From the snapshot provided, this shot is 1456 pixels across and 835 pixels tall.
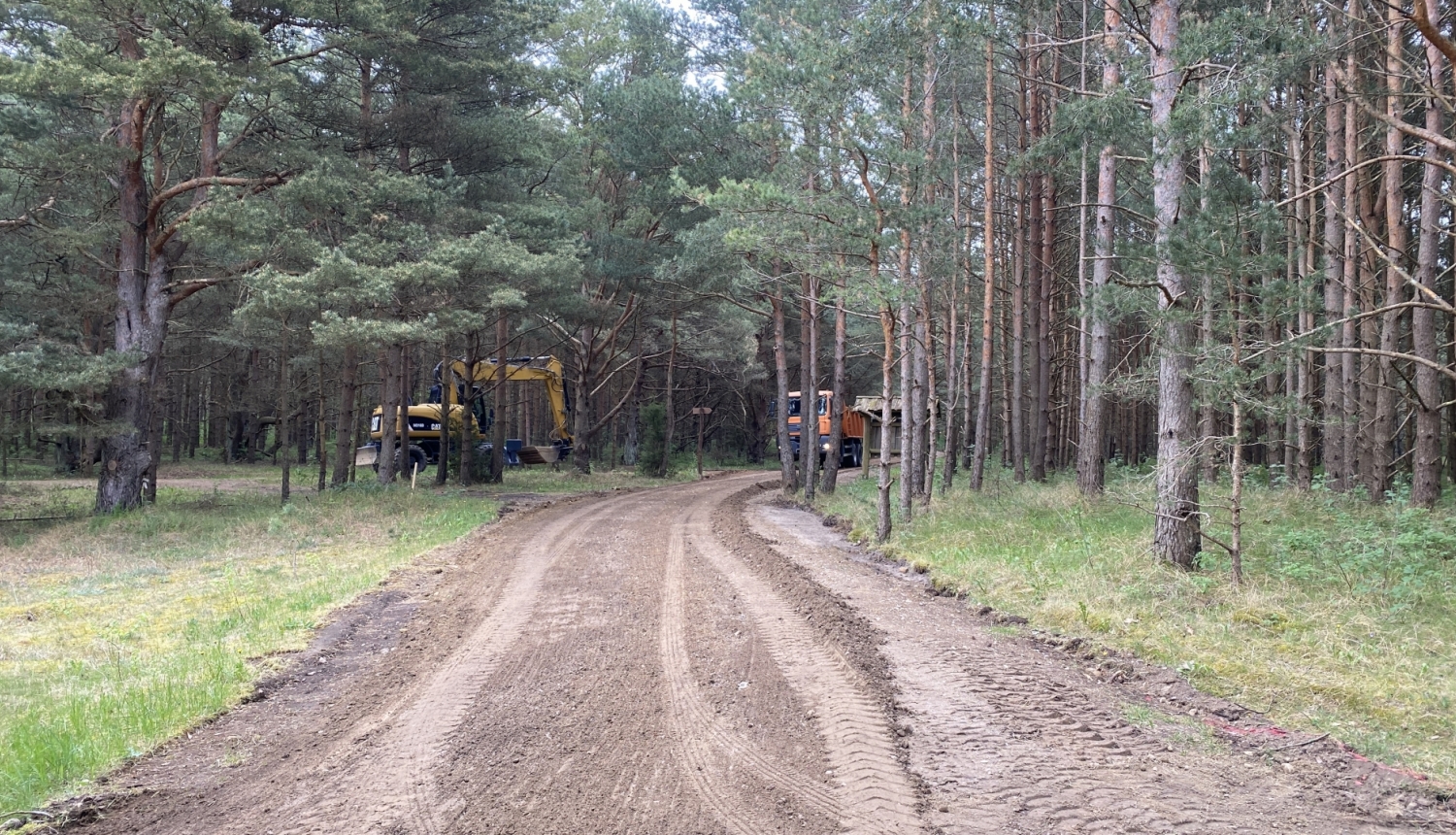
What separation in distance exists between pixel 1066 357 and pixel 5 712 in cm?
2376

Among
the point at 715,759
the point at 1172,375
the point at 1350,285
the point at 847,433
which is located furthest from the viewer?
the point at 847,433

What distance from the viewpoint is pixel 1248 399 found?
7.59 m

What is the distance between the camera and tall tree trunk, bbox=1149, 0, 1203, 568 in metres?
8.37

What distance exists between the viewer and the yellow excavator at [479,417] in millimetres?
27594

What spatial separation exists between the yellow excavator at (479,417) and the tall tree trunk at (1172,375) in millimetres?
20415

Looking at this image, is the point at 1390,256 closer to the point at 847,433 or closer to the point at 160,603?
the point at 160,603

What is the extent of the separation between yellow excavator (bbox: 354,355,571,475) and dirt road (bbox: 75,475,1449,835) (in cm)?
1979

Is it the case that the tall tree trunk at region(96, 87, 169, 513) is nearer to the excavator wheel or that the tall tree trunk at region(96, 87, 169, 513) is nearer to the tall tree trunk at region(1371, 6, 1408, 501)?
the excavator wheel

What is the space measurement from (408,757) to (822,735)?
2.17m

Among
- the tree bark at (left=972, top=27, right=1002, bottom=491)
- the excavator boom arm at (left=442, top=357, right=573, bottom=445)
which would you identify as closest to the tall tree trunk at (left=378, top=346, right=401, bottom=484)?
the excavator boom arm at (left=442, top=357, right=573, bottom=445)

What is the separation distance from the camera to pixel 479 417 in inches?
1195

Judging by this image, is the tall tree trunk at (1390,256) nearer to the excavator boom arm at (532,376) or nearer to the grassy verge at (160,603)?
the grassy verge at (160,603)

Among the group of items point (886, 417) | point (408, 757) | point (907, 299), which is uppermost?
point (907, 299)

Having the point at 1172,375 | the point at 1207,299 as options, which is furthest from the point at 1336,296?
the point at 1207,299
